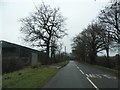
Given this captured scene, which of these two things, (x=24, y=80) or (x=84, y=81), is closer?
(x=24, y=80)

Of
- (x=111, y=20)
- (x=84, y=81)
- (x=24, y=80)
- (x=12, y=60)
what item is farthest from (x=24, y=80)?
(x=111, y=20)

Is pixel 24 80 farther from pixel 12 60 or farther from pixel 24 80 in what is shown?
pixel 12 60

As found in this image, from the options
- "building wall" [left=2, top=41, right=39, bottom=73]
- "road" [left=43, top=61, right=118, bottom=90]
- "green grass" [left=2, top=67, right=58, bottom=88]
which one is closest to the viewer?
"green grass" [left=2, top=67, right=58, bottom=88]

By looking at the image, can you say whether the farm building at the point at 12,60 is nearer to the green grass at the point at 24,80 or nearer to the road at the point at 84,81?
the green grass at the point at 24,80

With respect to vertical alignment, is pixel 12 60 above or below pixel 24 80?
above

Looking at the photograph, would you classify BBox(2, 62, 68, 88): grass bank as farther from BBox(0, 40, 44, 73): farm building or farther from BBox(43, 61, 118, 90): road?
BBox(0, 40, 44, 73): farm building

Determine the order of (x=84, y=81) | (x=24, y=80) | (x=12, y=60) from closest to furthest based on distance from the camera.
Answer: (x=24, y=80) → (x=84, y=81) → (x=12, y=60)

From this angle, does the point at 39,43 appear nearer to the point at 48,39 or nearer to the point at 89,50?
the point at 48,39

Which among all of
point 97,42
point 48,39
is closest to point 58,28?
point 48,39

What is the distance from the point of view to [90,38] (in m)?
74.4

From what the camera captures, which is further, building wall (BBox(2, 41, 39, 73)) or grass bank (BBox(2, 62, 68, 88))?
building wall (BBox(2, 41, 39, 73))

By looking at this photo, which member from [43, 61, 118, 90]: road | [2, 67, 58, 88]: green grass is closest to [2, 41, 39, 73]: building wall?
[2, 67, 58, 88]: green grass

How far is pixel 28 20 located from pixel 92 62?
28540 millimetres

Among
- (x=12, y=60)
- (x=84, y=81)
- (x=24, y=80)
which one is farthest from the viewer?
(x=12, y=60)
